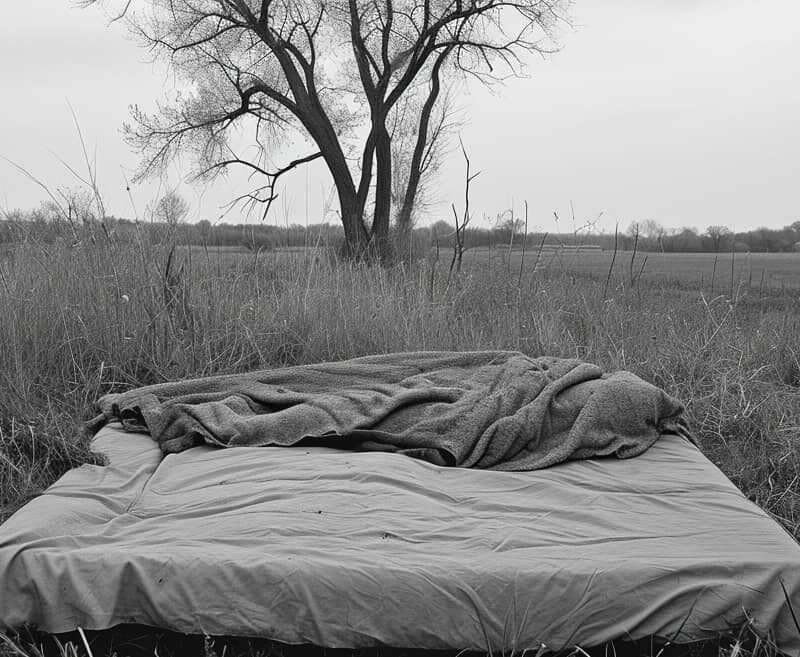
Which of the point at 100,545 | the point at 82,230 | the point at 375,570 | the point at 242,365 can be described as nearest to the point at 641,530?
the point at 375,570

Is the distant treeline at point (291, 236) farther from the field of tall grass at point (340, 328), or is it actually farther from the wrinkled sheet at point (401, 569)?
the wrinkled sheet at point (401, 569)

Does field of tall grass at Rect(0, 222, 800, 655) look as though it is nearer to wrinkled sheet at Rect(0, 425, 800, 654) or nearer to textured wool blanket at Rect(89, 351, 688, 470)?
textured wool blanket at Rect(89, 351, 688, 470)

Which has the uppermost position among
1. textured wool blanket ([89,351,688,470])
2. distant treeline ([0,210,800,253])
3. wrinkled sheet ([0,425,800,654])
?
distant treeline ([0,210,800,253])

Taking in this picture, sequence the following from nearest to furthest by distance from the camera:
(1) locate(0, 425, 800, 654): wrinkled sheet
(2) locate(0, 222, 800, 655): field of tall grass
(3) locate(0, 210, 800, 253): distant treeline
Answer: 1. (1) locate(0, 425, 800, 654): wrinkled sheet
2. (2) locate(0, 222, 800, 655): field of tall grass
3. (3) locate(0, 210, 800, 253): distant treeline

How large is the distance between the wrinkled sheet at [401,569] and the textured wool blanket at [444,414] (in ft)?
1.51

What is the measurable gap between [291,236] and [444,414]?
→ 2721 millimetres

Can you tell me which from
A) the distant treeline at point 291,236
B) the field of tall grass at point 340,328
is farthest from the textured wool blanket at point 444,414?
the distant treeline at point 291,236

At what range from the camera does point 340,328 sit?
4348mm

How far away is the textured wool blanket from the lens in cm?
254

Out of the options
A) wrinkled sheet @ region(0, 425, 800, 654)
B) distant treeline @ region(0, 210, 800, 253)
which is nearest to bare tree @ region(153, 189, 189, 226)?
distant treeline @ region(0, 210, 800, 253)

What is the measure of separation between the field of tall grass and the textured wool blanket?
1.28ft

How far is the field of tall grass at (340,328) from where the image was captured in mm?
3252

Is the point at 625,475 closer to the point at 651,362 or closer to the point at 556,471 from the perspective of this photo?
the point at 556,471

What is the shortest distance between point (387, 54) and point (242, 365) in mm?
10862
